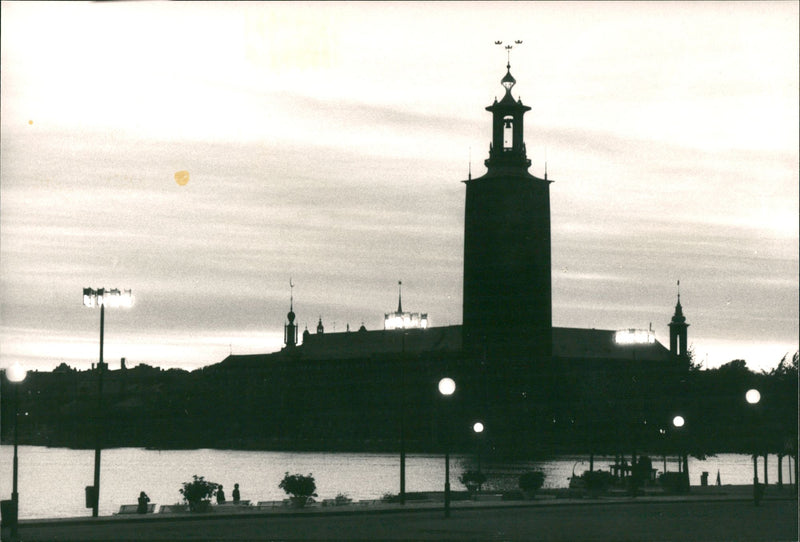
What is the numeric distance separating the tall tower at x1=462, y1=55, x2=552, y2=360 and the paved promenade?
97986mm

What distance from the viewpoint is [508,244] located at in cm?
15075

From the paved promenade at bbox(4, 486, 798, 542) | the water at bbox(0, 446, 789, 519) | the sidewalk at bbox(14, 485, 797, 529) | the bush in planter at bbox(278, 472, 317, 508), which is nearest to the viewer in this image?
the paved promenade at bbox(4, 486, 798, 542)

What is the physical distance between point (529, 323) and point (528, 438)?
18.8 m

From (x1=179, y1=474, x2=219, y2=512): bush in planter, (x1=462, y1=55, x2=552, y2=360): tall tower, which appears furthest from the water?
(x1=179, y1=474, x2=219, y2=512): bush in planter

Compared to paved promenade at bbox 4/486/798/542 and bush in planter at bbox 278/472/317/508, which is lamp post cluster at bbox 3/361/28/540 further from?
bush in planter at bbox 278/472/317/508

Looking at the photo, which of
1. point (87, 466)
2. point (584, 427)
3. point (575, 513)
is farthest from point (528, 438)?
point (575, 513)

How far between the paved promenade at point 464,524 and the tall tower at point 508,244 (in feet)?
321

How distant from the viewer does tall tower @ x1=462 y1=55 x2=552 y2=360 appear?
151 meters

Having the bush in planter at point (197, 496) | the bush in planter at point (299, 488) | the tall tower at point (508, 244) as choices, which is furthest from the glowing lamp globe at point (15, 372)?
the tall tower at point (508, 244)

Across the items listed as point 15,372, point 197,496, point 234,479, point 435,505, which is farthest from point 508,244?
point 15,372

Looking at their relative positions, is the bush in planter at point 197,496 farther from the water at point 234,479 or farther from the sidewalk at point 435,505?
the water at point 234,479

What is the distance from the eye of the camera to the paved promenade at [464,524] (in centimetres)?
3438

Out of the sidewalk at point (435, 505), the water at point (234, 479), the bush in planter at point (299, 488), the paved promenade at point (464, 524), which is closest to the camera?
the paved promenade at point (464, 524)

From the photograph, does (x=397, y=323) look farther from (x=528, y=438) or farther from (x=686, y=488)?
(x=528, y=438)
